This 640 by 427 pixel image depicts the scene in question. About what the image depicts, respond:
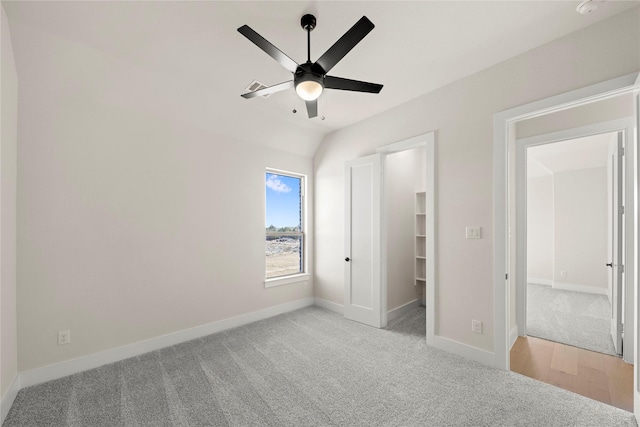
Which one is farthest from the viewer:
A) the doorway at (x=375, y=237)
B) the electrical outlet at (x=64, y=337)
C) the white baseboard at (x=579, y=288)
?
the white baseboard at (x=579, y=288)

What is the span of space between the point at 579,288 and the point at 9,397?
319 inches

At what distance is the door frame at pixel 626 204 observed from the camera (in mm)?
2354

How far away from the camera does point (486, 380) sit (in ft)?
7.41

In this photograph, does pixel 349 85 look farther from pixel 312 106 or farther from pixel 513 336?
pixel 513 336

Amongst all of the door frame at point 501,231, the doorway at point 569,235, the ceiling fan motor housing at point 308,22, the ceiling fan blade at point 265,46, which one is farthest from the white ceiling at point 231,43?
the doorway at point 569,235

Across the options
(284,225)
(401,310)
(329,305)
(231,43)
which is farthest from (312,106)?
(401,310)

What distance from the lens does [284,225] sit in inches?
169

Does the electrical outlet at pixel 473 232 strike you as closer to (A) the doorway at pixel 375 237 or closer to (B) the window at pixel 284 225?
(A) the doorway at pixel 375 237

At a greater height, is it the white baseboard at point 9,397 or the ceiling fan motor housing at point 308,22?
the ceiling fan motor housing at point 308,22

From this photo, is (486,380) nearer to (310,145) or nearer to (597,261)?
(310,145)

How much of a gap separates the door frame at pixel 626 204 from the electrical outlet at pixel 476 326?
782 mm

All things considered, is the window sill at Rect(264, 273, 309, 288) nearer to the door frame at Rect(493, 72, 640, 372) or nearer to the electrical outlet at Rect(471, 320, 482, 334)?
the electrical outlet at Rect(471, 320, 482, 334)

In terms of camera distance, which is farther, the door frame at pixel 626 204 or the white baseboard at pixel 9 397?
the door frame at pixel 626 204

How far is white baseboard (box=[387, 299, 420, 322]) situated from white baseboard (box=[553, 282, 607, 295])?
3.44m
